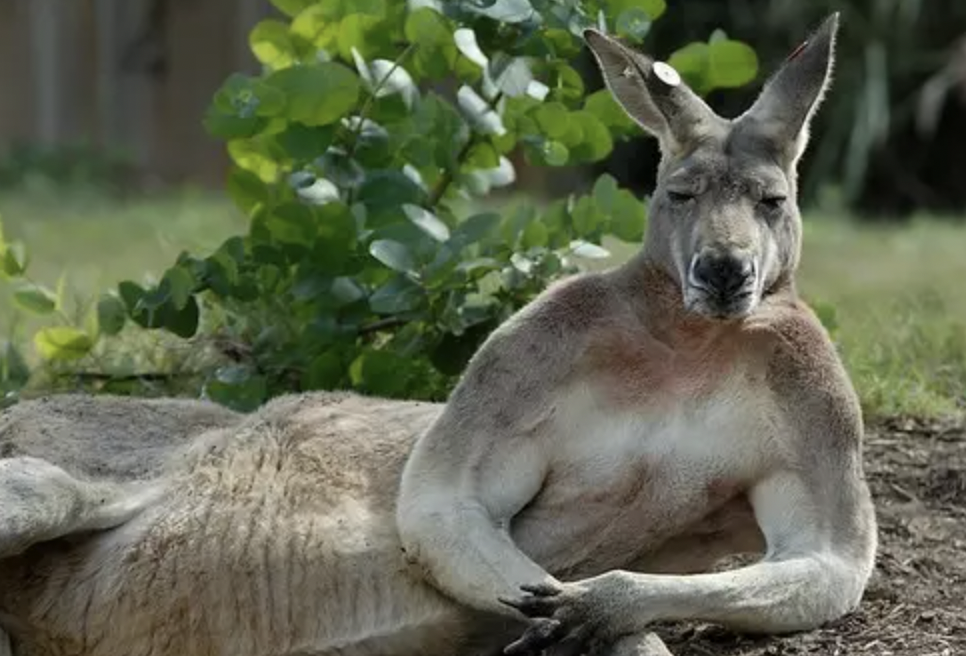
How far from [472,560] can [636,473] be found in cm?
38

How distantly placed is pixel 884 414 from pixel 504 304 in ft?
3.48

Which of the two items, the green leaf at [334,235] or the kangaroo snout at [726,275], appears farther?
the green leaf at [334,235]

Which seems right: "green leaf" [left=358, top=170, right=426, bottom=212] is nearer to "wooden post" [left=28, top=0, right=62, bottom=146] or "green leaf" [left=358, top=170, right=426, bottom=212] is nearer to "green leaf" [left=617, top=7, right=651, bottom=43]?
"green leaf" [left=617, top=7, right=651, bottom=43]

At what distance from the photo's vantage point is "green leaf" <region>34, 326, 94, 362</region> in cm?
577

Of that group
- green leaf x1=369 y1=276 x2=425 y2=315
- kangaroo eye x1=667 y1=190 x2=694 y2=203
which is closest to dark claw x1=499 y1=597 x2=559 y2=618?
kangaroo eye x1=667 y1=190 x2=694 y2=203

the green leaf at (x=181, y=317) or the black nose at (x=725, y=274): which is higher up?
the black nose at (x=725, y=274)

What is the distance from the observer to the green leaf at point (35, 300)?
219 inches

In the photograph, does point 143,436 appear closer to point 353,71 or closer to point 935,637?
point 353,71

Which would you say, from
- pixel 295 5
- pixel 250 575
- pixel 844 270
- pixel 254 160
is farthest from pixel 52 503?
pixel 844 270

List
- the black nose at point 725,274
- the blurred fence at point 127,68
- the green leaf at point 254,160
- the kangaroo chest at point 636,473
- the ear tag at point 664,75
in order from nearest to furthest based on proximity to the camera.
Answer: the black nose at point 725,274 → the kangaroo chest at point 636,473 → the ear tag at point 664,75 → the green leaf at point 254,160 → the blurred fence at point 127,68

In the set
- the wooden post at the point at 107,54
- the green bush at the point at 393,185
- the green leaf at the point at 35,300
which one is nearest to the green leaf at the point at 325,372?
the green bush at the point at 393,185

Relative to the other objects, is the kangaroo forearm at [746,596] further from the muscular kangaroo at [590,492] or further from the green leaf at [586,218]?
the green leaf at [586,218]

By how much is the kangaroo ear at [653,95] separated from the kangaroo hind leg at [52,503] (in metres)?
1.26

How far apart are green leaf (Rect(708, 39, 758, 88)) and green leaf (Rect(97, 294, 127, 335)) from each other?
160cm
